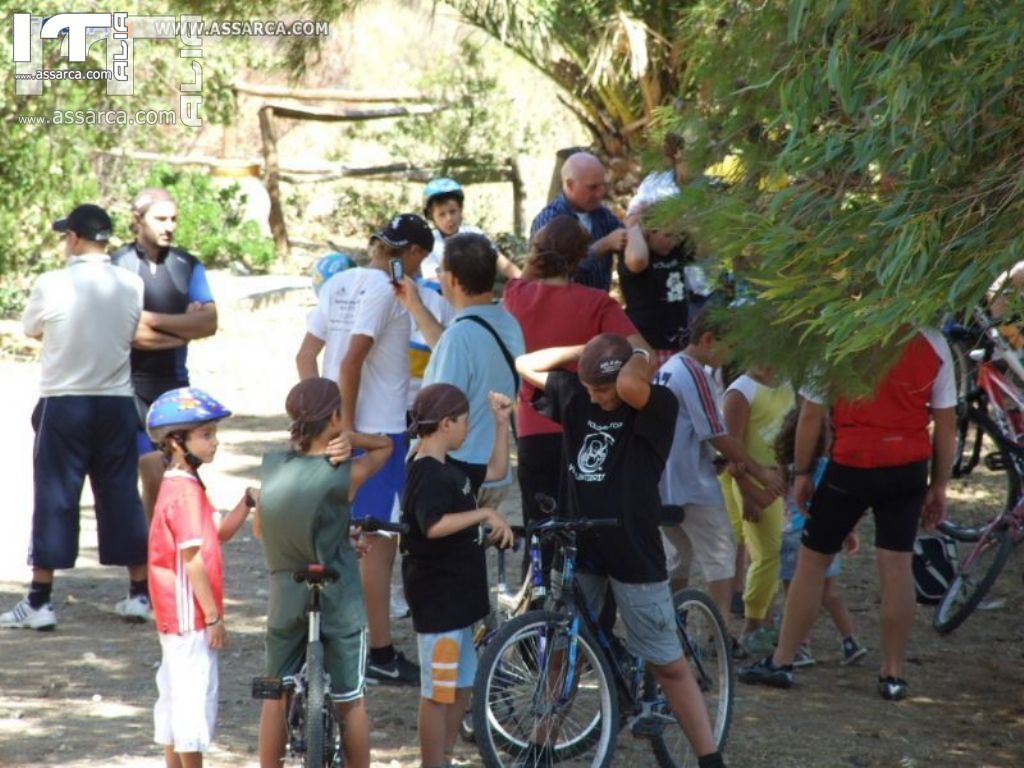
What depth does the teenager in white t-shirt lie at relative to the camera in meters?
6.62

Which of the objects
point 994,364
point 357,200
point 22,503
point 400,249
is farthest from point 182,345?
point 357,200

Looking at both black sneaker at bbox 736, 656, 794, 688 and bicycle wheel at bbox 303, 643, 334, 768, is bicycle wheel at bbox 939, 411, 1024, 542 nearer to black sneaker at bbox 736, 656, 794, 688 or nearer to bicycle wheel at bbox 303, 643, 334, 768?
black sneaker at bbox 736, 656, 794, 688

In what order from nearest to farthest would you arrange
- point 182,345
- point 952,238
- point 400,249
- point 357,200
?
point 952,238, point 400,249, point 182,345, point 357,200

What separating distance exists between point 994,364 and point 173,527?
569 centimetres

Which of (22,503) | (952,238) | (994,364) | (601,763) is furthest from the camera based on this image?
(22,503)

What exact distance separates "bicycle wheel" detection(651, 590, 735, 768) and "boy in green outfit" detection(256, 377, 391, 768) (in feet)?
4.09

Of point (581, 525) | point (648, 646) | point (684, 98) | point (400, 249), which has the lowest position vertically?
point (648, 646)

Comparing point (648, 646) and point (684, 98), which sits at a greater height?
point (684, 98)

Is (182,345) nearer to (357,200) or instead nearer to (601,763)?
(601,763)

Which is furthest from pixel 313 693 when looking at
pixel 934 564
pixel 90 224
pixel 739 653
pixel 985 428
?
pixel 985 428

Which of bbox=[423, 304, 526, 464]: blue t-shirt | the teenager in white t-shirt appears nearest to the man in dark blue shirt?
the teenager in white t-shirt

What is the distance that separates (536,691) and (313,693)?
30.9 inches

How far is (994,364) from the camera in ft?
30.4

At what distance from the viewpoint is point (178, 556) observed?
16.5 ft
